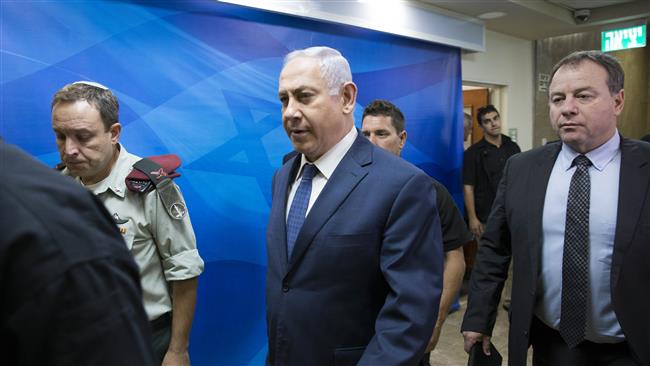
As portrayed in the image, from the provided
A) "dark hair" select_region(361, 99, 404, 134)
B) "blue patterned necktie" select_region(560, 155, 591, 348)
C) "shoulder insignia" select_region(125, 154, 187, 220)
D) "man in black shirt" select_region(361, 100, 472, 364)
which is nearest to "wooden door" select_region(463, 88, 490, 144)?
"dark hair" select_region(361, 99, 404, 134)

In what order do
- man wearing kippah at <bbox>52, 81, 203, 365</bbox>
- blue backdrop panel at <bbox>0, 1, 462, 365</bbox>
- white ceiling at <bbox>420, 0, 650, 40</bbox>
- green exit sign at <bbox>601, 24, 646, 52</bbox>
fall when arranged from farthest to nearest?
green exit sign at <bbox>601, 24, 646, 52</bbox>, white ceiling at <bbox>420, 0, 650, 40</bbox>, blue backdrop panel at <bbox>0, 1, 462, 365</bbox>, man wearing kippah at <bbox>52, 81, 203, 365</bbox>

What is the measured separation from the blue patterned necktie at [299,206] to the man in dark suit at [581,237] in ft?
2.77

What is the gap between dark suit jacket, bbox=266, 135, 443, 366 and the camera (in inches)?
49.4

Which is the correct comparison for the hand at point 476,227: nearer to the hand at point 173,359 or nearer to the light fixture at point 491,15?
the light fixture at point 491,15

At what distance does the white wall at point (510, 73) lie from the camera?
5.21 metres

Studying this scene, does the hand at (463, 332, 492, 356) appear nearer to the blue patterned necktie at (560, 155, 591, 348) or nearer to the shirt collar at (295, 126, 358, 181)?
the blue patterned necktie at (560, 155, 591, 348)

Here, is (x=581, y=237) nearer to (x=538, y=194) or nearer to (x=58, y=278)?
(x=538, y=194)

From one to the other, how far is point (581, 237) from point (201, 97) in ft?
7.06

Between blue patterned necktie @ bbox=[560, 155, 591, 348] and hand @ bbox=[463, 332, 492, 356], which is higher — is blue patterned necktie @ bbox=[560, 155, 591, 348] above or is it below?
above

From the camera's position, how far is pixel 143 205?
1.70 m

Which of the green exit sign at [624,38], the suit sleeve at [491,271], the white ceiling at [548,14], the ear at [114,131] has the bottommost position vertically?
the suit sleeve at [491,271]

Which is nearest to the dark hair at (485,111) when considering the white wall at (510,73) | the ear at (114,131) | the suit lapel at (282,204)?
the white wall at (510,73)

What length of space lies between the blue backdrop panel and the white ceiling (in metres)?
1.64

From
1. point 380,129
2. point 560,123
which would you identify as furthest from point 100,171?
point 560,123
